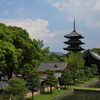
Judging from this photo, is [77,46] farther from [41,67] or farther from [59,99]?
[59,99]

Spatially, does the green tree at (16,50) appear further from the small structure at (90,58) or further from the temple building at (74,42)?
the temple building at (74,42)

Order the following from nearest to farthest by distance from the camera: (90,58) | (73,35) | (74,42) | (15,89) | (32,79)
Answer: (15,89)
(32,79)
(90,58)
(74,42)
(73,35)

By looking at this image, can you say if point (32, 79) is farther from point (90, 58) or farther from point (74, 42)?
point (74, 42)

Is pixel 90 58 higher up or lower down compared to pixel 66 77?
higher up

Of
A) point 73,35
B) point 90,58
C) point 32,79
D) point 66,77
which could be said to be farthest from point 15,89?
point 73,35

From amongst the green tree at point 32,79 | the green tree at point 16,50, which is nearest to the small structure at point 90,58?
the green tree at point 16,50

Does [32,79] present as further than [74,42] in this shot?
No

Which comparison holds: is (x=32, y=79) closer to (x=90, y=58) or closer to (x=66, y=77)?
(x=66, y=77)

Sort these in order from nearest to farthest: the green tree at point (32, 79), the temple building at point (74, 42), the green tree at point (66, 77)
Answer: the green tree at point (32, 79) → the green tree at point (66, 77) → the temple building at point (74, 42)

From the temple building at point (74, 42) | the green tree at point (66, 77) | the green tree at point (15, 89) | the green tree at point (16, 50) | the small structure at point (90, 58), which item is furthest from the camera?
the temple building at point (74, 42)

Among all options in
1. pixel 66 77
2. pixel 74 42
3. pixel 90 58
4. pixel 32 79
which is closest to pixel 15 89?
pixel 32 79

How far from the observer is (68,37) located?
254 feet

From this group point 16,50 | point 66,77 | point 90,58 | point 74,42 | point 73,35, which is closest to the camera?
point 16,50

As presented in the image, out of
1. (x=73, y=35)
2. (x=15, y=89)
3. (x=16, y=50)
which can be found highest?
(x=73, y=35)
